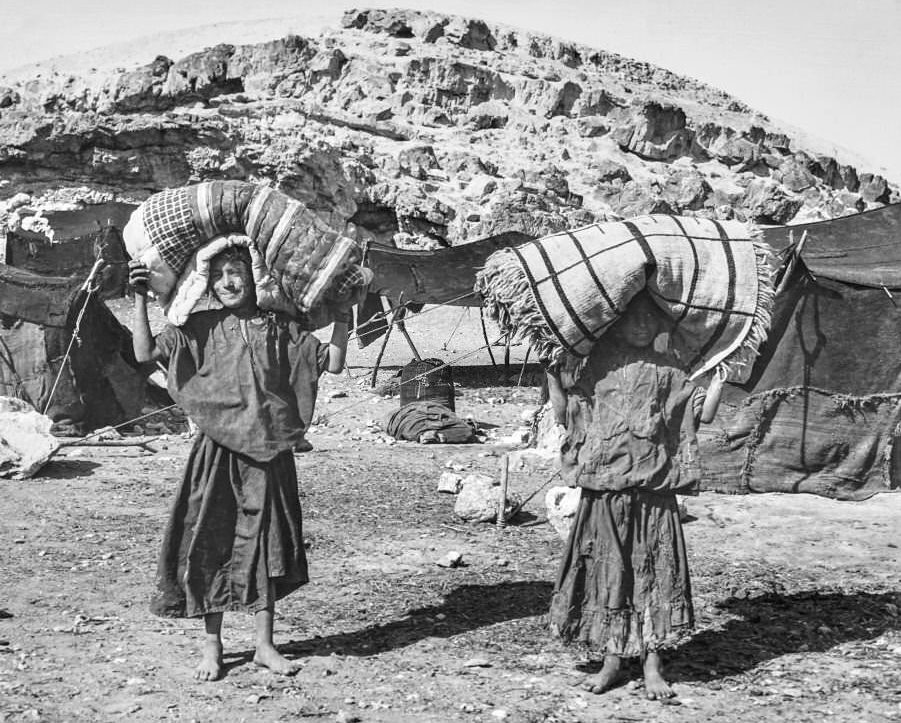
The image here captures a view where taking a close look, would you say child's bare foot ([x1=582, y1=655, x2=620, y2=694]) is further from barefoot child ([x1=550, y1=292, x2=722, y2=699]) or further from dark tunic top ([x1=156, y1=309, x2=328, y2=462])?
dark tunic top ([x1=156, y1=309, x2=328, y2=462])

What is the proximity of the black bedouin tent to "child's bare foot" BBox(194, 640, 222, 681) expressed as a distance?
2968 millimetres

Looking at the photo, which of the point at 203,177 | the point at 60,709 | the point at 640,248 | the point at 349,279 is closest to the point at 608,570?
the point at 640,248

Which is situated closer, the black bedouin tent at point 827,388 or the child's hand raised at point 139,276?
the child's hand raised at point 139,276

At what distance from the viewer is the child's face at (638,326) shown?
3.86 metres

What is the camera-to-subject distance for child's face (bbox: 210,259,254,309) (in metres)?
3.96

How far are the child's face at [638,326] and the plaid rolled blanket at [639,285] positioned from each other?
0.06m

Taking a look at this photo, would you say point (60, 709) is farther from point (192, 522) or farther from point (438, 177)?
point (438, 177)

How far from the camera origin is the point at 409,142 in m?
34.2

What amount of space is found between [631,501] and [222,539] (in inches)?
60.9

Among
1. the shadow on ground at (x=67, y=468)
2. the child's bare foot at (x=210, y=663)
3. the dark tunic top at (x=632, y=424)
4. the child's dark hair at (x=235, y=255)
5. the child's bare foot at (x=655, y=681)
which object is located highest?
the child's dark hair at (x=235, y=255)

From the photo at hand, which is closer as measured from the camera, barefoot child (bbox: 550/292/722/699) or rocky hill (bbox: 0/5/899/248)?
barefoot child (bbox: 550/292/722/699)

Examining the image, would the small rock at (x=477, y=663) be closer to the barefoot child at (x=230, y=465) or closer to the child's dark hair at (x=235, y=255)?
the barefoot child at (x=230, y=465)

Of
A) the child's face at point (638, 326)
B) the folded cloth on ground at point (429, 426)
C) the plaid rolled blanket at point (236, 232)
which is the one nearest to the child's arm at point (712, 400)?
the child's face at point (638, 326)

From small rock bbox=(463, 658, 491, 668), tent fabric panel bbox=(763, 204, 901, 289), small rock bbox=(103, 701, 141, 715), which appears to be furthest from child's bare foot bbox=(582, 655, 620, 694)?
tent fabric panel bbox=(763, 204, 901, 289)
